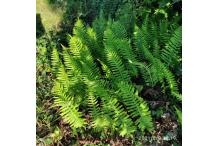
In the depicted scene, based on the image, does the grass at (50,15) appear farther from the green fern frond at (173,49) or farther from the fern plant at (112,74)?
the green fern frond at (173,49)

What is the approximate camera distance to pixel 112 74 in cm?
452

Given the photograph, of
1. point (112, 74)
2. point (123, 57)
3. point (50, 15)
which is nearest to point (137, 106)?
point (112, 74)

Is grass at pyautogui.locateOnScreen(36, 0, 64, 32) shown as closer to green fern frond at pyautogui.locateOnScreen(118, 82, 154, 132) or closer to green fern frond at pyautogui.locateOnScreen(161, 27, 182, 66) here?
green fern frond at pyautogui.locateOnScreen(161, 27, 182, 66)


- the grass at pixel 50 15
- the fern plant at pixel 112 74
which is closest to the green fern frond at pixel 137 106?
the fern plant at pixel 112 74

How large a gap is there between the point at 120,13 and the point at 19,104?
206 centimetres

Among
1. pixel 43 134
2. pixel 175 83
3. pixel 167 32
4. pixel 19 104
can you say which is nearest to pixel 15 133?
pixel 19 104

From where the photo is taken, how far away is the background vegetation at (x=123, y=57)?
427 cm

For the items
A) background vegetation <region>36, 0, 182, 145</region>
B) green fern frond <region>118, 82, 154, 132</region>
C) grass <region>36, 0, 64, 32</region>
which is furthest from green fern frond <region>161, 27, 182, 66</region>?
grass <region>36, 0, 64, 32</region>

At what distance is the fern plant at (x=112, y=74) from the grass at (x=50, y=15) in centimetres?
66

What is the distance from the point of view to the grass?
555 cm

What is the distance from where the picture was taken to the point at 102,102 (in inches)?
175

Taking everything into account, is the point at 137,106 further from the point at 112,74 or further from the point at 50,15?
the point at 50,15

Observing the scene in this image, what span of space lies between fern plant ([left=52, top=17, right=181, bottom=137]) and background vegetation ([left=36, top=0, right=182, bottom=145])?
0.01 m
